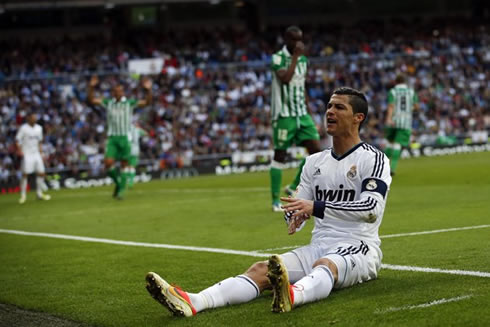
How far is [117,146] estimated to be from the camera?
20656 mm

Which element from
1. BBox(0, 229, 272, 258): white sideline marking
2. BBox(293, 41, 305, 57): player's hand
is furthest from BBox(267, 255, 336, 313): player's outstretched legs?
BBox(293, 41, 305, 57): player's hand

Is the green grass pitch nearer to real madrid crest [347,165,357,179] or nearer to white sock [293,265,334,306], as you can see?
white sock [293,265,334,306]

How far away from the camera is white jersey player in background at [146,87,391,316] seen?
5.99 meters

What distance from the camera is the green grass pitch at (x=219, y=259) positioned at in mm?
5801

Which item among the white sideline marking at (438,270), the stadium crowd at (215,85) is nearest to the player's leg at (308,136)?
the white sideline marking at (438,270)

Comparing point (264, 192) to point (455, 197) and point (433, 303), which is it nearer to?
point (455, 197)

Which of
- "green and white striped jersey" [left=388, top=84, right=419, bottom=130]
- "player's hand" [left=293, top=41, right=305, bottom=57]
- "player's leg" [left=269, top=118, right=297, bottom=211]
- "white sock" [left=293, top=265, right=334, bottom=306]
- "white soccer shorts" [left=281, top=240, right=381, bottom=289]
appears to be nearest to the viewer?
"white sock" [left=293, top=265, right=334, bottom=306]

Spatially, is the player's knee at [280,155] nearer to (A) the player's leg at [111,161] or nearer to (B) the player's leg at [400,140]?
(A) the player's leg at [111,161]

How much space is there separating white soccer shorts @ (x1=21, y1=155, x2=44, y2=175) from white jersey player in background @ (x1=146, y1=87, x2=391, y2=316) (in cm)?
1695

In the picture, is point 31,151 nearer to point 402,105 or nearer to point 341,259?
point 402,105

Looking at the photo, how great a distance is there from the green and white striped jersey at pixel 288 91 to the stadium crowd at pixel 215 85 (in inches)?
718

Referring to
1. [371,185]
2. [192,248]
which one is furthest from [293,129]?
[371,185]

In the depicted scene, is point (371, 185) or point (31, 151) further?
point (31, 151)

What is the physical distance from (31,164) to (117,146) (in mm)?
3330
